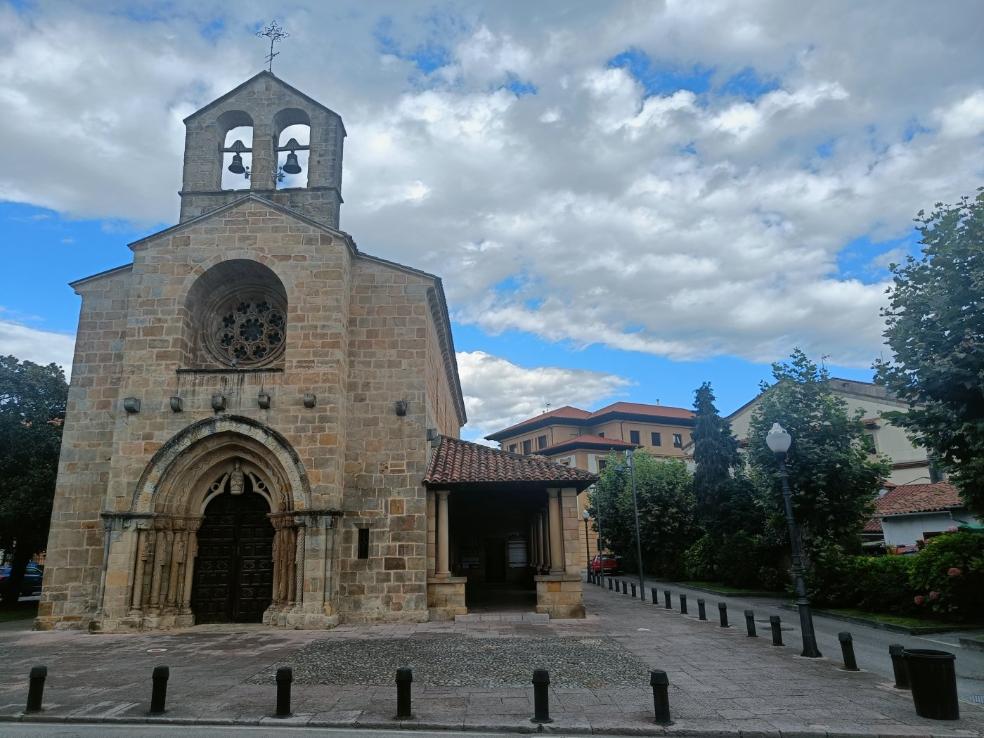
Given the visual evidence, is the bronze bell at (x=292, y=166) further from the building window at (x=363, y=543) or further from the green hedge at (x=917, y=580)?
the green hedge at (x=917, y=580)

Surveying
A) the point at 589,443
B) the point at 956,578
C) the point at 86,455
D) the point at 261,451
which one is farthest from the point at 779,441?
the point at 589,443

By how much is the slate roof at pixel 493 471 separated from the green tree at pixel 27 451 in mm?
13762

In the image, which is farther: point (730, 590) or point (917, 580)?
point (730, 590)

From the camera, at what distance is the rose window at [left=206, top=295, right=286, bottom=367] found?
18.6 m

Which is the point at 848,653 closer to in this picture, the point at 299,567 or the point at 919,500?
the point at 299,567

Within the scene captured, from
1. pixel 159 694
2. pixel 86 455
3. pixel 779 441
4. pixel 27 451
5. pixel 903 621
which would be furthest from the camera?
pixel 27 451

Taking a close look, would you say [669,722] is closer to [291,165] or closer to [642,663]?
[642,663]

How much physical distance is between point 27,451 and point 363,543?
13.8m

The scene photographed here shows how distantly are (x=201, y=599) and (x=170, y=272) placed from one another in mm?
8852

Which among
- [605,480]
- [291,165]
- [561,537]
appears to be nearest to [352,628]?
[561,537]

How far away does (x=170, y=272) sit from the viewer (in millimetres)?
17984

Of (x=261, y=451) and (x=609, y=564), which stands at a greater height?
(x=261, y=451)

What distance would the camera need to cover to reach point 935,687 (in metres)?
7.93

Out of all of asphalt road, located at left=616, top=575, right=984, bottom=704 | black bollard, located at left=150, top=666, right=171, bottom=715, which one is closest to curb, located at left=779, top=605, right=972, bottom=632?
asphalt road, located at left=616, top=575, right=984, bottom=704
